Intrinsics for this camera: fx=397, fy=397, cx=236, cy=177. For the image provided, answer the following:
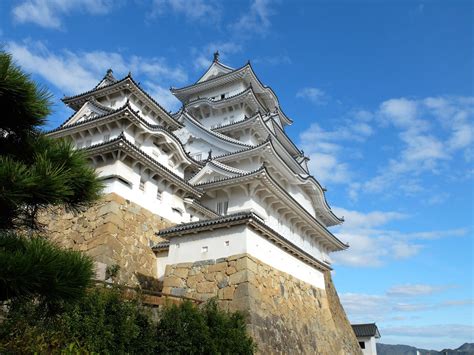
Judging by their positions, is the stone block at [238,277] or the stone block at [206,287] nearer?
the stone block at [238,277]

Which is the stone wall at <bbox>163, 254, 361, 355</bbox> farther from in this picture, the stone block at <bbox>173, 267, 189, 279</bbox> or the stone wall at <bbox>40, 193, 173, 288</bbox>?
the stone wall at <bbox>40, 193, 173, 288</bbox>

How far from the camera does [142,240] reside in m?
15.2

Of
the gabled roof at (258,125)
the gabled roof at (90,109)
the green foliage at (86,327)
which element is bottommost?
the green foliage at (86,327)

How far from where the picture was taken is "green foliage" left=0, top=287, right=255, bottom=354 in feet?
22.5

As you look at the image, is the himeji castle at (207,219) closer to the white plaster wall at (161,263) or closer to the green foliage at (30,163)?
the white plaster wall at (161,263)

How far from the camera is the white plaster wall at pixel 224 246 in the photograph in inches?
476

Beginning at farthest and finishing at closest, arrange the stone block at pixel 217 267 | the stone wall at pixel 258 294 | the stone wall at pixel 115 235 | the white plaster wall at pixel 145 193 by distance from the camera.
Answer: the white plaster wall at pixel 145 193 → the stone wall at pixel 115 235 → the stone block at pixel 217 267 → the stone wall at pixel 258 294

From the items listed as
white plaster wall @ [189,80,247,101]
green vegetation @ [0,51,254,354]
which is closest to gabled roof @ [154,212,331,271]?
green vegetation @ [0,51,254,354]

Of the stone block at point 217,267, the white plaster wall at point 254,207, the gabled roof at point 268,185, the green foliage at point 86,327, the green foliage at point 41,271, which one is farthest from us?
the white plaster wall at point 254,207

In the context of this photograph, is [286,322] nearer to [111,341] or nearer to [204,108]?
[111,341]

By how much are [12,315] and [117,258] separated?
21.8ft

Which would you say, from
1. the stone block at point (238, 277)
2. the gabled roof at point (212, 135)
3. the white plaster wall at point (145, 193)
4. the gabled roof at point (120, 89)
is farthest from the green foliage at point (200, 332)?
the gabled roof at point (212, 135)

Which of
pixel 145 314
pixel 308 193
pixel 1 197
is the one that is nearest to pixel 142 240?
pixel 145 314

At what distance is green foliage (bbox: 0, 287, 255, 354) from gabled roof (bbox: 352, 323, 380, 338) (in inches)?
859
